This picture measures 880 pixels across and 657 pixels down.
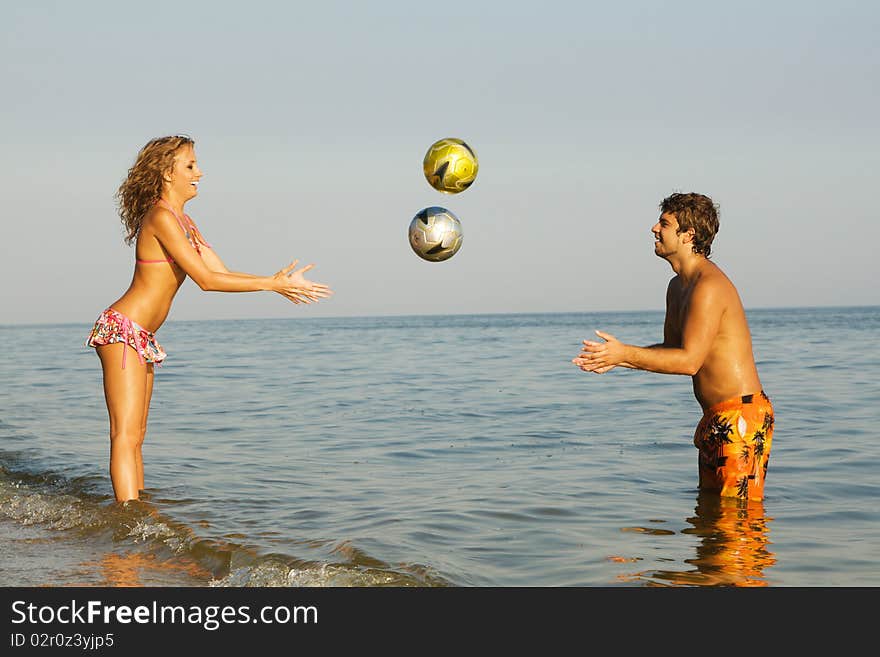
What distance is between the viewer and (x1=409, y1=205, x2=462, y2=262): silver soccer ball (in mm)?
7656

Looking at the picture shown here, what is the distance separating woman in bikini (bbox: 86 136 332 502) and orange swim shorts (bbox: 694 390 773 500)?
2.70m

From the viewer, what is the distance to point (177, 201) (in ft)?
22.1

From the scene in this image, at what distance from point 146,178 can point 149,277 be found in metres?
0.64

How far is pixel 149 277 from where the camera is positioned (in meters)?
6.68

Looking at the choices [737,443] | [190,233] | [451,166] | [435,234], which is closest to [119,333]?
[190,233]

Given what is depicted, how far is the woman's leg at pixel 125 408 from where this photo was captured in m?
6.62

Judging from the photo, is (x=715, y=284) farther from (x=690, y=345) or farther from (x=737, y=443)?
(x=737, y=443)

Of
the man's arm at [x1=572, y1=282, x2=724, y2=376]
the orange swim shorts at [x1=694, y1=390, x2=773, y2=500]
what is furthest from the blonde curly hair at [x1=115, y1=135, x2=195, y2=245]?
the orange swim shorts at [x1=694, y1=390, x2=773, y2=500]

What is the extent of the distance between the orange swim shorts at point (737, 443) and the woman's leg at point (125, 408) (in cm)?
369

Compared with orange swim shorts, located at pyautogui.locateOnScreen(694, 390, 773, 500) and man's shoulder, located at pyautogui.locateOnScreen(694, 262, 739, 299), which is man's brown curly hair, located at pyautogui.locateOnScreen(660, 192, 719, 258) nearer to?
man's shoulder, located at pyautogui.locateOnScreen(694, 262, 739, 299)
